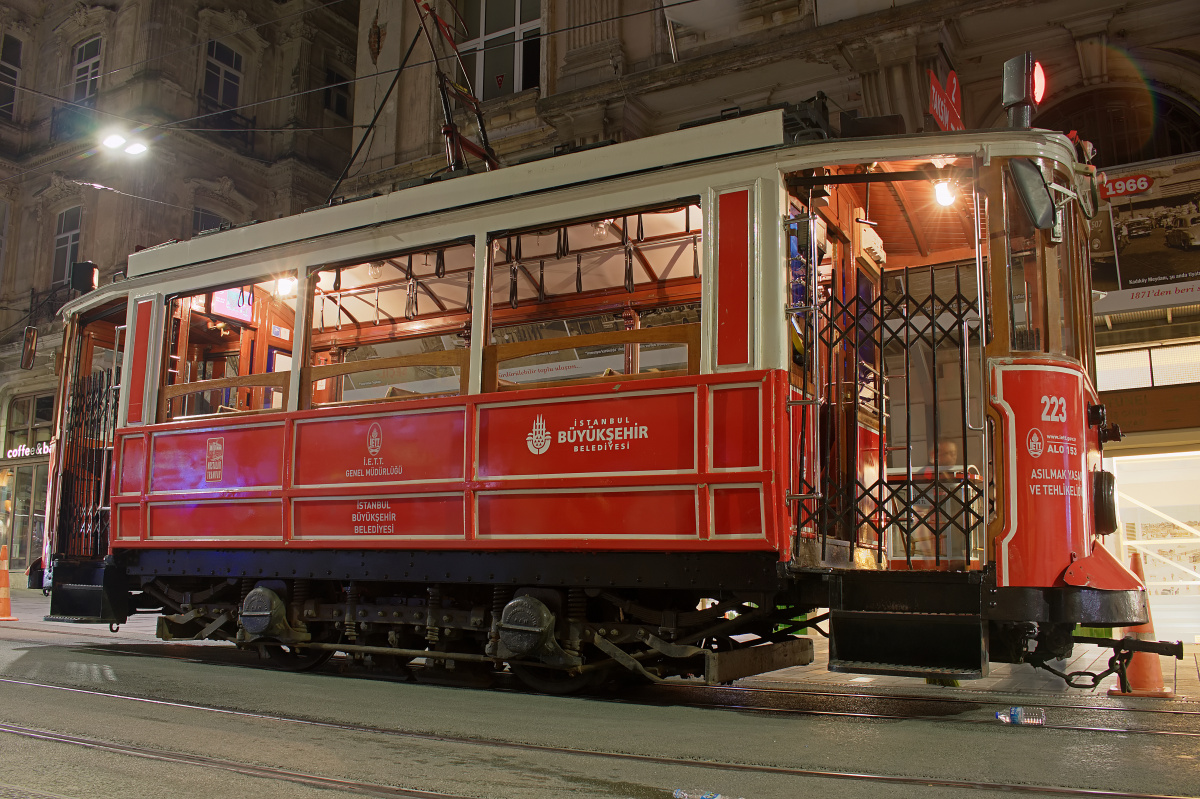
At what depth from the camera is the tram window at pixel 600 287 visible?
7.36m

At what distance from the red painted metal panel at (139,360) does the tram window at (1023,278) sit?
6546mm

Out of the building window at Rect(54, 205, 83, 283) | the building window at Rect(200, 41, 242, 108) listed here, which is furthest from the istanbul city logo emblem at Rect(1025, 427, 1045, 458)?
the building window at Rect(54, 205, 83, 283)

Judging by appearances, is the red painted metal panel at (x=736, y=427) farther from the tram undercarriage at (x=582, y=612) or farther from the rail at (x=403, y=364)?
the rail at (x=403, y=364)

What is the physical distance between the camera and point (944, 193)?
6.31 m

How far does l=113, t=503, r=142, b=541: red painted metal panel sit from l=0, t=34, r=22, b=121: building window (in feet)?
69.8

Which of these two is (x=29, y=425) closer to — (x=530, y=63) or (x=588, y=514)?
(x=530, y=63)

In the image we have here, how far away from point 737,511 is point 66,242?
75.1 ft

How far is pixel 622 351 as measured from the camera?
7719 millimetres

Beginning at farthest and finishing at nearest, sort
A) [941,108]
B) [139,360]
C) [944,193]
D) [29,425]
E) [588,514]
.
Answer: [29,425] < [139,360] < [941,108] < [944,193] < [588,514]

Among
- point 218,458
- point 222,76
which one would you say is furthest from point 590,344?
point 222,76

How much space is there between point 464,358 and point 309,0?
22.2m

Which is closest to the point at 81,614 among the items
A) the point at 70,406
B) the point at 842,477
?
the point at 70,406

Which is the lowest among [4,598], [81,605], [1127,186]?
[4,598]

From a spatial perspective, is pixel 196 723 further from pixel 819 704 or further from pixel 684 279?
pixel 684 279
